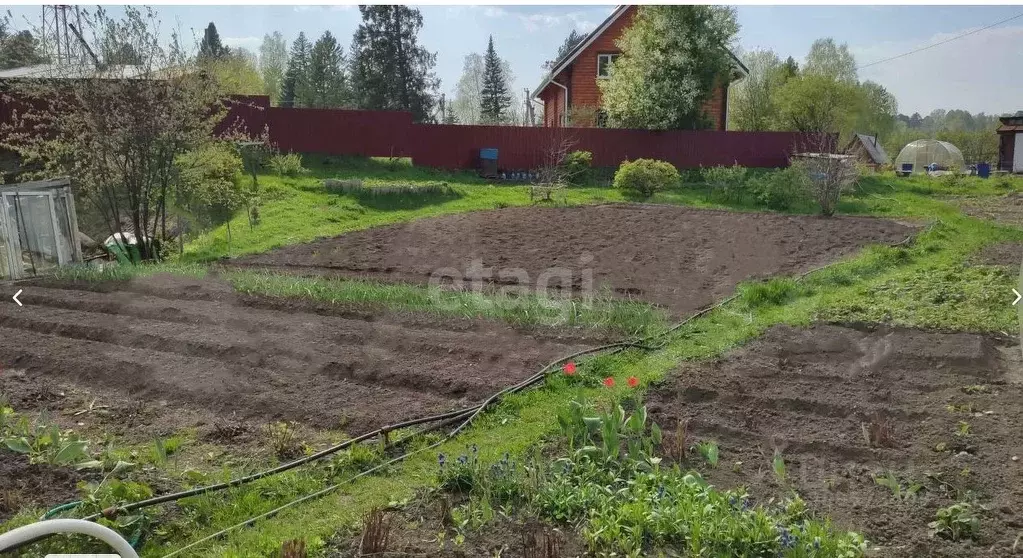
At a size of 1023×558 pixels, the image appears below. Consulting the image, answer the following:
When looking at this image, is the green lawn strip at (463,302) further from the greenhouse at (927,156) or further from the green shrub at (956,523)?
the greenhouse at (927,156)

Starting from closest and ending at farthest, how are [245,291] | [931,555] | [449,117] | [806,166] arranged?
[931,555]
[245,291]
[806,166]
[449,117]

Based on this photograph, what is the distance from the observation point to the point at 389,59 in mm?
35625

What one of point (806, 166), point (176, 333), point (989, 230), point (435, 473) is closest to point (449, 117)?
point (806, 166)

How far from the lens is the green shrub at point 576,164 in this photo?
2058 centimetres

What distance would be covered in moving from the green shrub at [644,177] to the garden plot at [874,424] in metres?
12.0

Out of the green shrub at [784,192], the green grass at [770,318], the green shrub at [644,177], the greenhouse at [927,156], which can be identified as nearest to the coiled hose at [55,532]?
the green grass at [770,318]

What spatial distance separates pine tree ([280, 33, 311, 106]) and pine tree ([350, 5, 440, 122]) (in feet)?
22.0

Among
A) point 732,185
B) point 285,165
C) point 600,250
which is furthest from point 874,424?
point 285,165

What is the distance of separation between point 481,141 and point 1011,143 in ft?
97.3

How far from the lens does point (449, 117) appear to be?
4238 centimetres

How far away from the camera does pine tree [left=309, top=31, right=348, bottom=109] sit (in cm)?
4125

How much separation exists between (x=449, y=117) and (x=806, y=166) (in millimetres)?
29190

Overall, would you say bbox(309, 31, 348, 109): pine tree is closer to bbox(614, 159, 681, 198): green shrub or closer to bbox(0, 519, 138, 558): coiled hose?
bbox(614, 159, 681, 198): green shrub

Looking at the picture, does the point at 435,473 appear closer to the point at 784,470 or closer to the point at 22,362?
the point at 784,470
